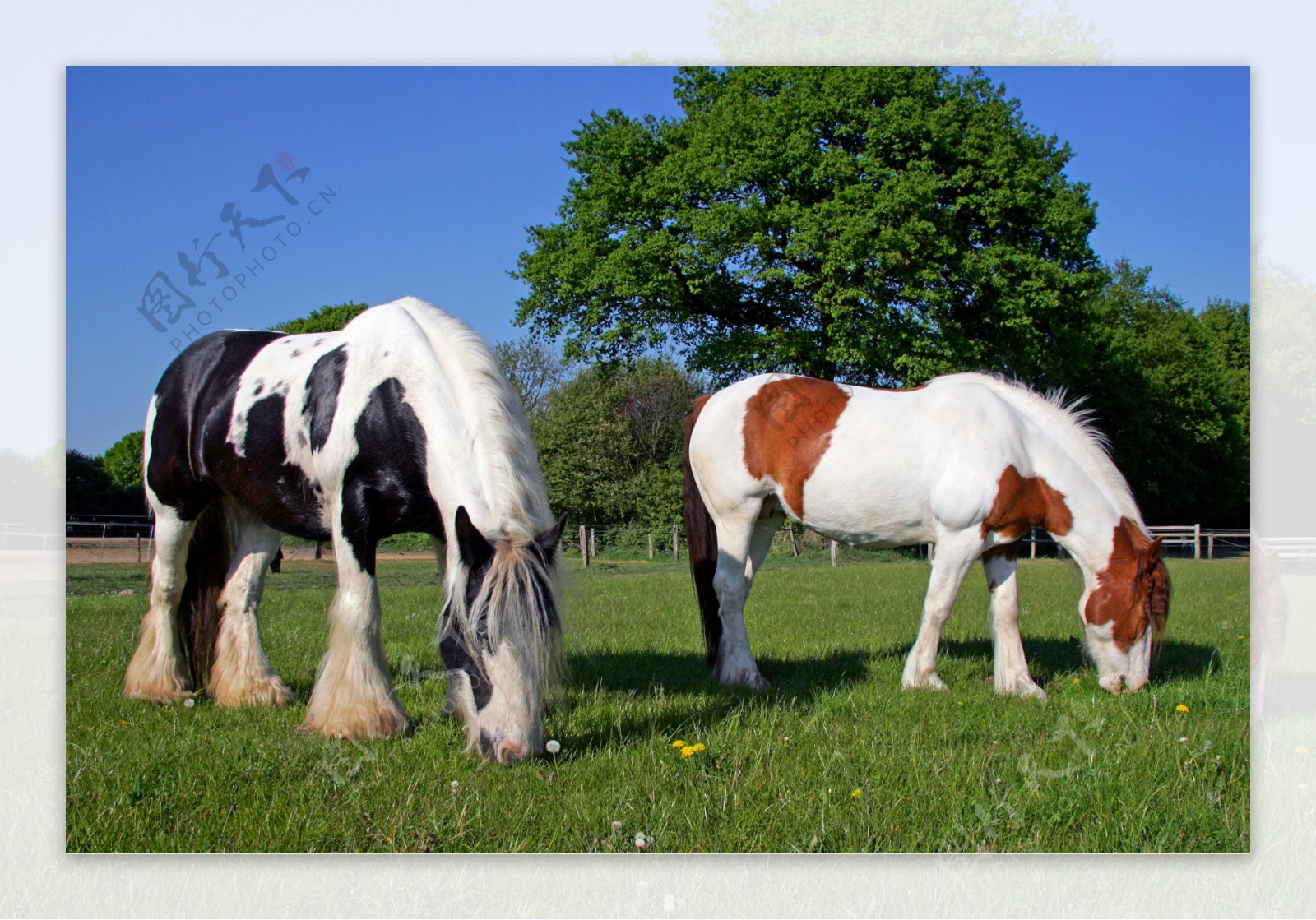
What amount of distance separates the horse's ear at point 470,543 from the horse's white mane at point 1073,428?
151 inches

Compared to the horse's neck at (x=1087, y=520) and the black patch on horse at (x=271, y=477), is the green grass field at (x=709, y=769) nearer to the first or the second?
the horse's neck at (x=1087, y=520)

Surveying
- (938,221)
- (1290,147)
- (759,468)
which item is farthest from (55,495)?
(938,221)

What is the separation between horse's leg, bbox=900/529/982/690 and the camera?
564 cm

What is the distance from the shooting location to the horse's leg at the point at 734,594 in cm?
595

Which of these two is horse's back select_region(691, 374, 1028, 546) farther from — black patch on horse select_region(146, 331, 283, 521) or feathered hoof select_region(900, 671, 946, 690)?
black patch on horse select_region(146, 331, 283, 521)

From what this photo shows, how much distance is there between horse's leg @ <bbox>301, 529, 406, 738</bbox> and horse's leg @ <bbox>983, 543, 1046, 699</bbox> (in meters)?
3.84

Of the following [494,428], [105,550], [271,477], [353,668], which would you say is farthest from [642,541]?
[494,428]

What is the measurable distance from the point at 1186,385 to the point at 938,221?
4.45 metres

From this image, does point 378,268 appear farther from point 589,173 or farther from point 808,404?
point 589,173

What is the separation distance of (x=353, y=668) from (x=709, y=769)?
77.8 inches

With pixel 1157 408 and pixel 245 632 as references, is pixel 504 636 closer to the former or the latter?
pixel 245 632

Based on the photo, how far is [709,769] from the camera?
3.91 metres

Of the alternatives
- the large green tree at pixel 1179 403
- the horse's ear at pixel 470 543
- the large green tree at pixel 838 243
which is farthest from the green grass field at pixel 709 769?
the large green tree at pixel 838 243

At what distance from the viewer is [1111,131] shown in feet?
16.5
